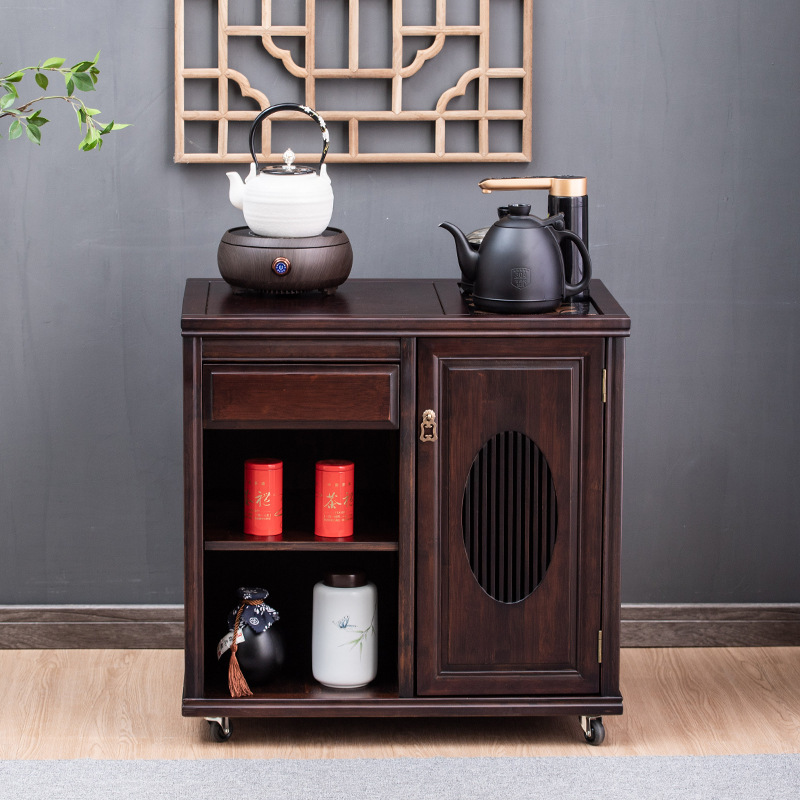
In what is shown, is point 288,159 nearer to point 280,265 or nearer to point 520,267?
point 280,265

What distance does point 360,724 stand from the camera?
9.06 feet

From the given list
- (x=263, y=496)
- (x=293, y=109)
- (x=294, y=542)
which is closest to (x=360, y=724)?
(x=294, y=542)

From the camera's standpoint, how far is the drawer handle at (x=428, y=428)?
8.21 ft

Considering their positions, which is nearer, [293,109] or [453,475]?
[453,475]

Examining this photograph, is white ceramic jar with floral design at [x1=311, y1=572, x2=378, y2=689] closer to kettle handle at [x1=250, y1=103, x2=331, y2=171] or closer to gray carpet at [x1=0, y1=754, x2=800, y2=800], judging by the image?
gray carpet at [x1=0, y1=754, x2=800, y2=800]

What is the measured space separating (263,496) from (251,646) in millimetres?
342

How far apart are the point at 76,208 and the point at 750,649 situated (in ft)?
6.86

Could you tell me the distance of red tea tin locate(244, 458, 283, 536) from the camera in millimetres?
2586

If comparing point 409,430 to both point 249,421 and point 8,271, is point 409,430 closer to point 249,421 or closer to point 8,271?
point 249,421

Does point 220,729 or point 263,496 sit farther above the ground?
point 263,496

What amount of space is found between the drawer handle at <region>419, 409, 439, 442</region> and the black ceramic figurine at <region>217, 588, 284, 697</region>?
1.85 ft

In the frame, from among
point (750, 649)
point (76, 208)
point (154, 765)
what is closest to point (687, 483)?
point (750, 649)

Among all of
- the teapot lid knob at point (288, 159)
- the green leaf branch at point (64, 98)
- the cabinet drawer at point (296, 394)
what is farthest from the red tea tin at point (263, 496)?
the green leaf branch at point (64, 98)

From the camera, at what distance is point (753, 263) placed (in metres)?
3.05
